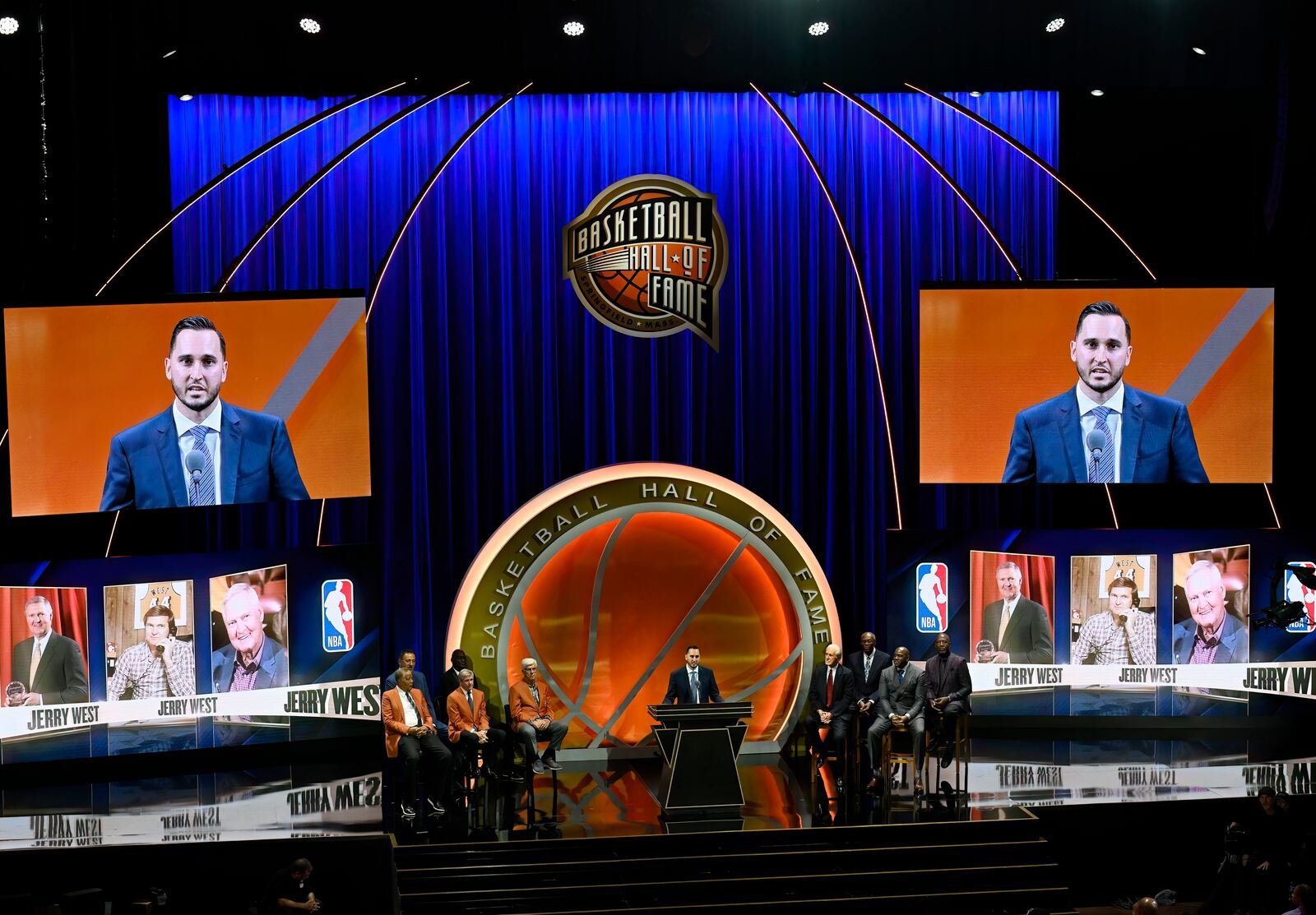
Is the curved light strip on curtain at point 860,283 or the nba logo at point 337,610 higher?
the curved light strip on curtain at point 860,283

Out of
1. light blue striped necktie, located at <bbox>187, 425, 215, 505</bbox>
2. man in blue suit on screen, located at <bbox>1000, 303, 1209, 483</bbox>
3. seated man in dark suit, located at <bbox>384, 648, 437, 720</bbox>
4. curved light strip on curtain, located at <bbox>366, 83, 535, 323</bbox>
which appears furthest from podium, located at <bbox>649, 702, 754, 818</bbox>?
curved light strip on curtain, located at <bbox>366, 83, 535, 323</bbox>

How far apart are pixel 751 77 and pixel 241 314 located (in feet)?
14.7

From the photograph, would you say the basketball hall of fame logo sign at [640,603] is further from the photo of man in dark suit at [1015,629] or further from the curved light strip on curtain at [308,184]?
the curved light strip on curtain at [308,184]

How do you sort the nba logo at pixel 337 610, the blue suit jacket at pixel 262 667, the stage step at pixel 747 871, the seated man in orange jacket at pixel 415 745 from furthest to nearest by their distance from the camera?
the nba logo at pixel 337 610 < the blue suit jacket at pixel 262 667 < the seated man in orange jacket at pixel 415 745 < the stage step at pixel 747 871

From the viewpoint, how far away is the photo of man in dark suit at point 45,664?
12.3 metres

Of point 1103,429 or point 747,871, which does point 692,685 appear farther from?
point 1103,429

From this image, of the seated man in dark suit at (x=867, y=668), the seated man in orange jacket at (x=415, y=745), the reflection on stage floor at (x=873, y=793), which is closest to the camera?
the reflection on stage floor at (x=873, y=793)

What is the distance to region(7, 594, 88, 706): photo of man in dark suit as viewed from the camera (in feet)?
40.2

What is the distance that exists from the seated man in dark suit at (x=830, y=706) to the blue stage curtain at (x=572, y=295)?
55.2 inches

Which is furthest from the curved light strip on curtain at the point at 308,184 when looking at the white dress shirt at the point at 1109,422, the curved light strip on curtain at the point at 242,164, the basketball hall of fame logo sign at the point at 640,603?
the white dress shirt at the point at 1109,422

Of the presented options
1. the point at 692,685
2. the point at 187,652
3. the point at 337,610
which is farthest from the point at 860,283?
the point at 187,652

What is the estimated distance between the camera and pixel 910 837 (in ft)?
34.2

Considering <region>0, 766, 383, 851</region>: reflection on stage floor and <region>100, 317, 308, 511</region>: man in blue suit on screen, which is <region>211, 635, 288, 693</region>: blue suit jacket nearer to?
<region>0, 766, 383, 851</region>: reflection on stage floor

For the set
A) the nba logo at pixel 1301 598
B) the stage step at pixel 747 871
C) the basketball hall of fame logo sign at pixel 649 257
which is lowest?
the stage step at pixel 747 871
